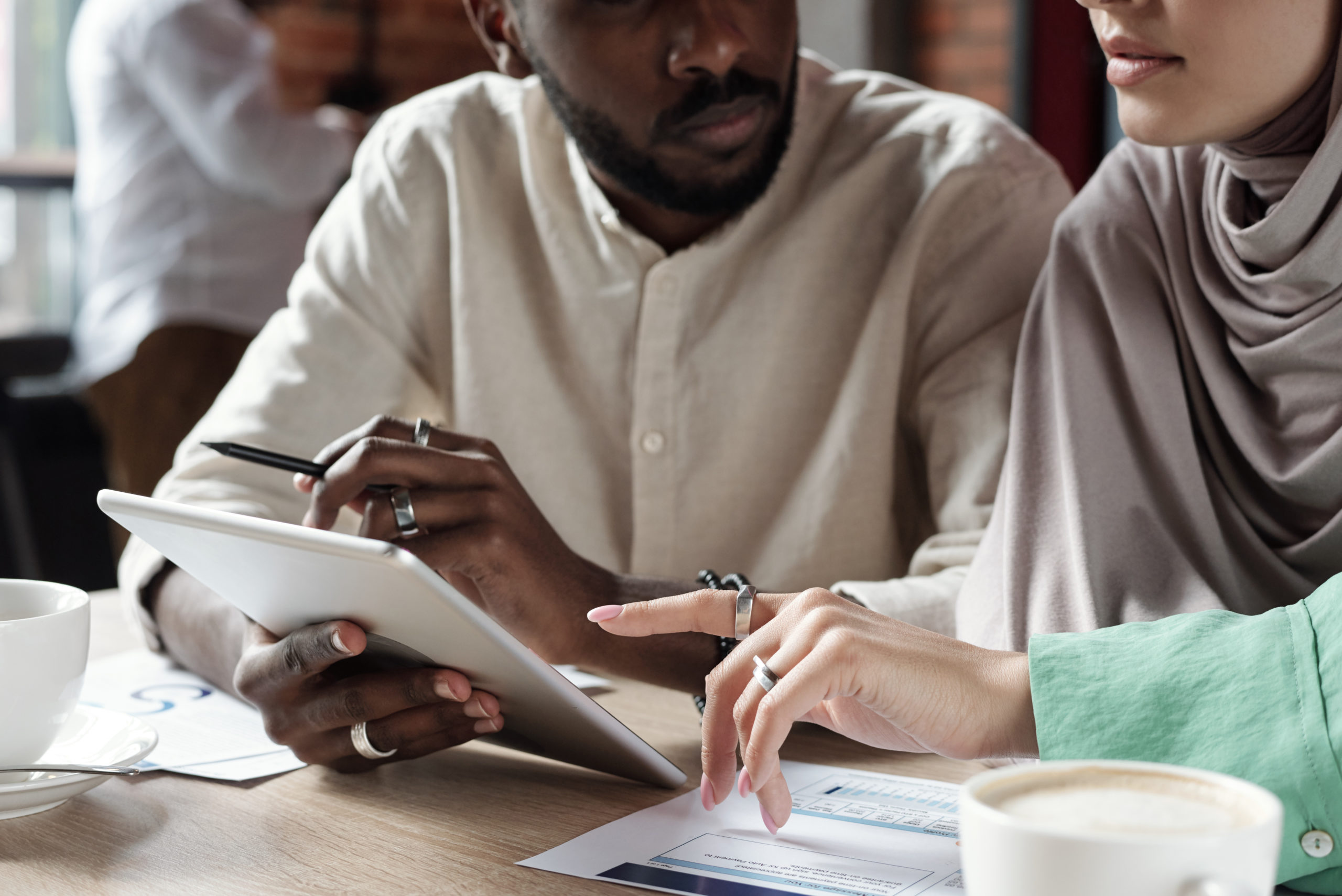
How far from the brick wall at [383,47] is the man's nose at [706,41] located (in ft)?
12.3

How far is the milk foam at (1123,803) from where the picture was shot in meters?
0.49

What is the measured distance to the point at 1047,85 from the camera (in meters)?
4.50

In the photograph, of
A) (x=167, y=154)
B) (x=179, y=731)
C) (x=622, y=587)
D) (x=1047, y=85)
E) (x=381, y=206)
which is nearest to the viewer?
(x=179, y=731)

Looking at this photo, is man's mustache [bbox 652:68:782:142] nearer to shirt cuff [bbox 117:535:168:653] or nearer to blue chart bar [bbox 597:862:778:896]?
shirt cuff [bbox 117:535:168:653]

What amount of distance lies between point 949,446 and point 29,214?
3816 millimetres

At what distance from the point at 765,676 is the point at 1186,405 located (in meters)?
0.46

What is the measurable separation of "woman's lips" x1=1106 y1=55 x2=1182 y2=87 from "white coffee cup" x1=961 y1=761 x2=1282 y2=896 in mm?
573

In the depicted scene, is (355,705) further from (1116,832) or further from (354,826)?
(1116,832)

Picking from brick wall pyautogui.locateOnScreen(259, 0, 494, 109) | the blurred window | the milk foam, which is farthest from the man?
brick wall pyautogui.locateOnScreen(259, 0, 494, 109)

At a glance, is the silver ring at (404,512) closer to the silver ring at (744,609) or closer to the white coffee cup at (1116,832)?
the silver ring at (744,609)

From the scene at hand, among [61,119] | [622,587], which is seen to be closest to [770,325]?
[622,587]

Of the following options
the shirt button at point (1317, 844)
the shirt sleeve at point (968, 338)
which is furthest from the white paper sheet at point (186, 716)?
the shirt button at point (1317, 844)

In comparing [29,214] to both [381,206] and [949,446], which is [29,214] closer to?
[381,206]

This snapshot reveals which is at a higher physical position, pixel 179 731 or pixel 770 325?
pixel 770 325
